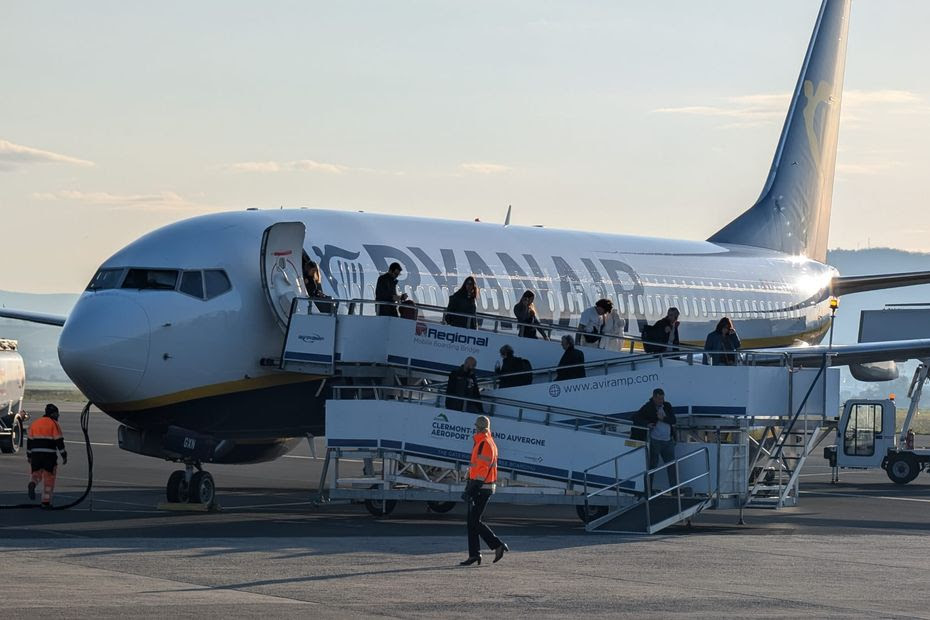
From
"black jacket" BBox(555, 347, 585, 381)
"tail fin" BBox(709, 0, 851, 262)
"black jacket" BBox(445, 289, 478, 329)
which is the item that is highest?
"tail fin" BBox(709, 0, 851, 262)

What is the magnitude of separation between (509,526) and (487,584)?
23.7 ft

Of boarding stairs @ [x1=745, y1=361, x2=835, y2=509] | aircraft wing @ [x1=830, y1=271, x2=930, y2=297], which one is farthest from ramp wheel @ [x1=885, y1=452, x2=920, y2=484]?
boarding stairs @ [x1=745, y1=361, x2=835, y2=509]

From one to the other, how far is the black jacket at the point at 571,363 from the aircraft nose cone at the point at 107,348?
633 centimetres

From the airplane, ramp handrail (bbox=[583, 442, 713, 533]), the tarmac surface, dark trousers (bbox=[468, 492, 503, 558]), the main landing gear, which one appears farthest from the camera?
the main landing gear

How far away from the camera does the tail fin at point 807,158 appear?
42.8m

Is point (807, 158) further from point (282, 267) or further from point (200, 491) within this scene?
point (200, 491)

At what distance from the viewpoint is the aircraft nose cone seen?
75.1 feet

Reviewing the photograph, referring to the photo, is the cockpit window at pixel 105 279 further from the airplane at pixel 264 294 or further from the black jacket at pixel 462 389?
the black jacket at pixel 462 389

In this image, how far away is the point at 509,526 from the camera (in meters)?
23.5

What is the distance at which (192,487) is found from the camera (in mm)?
24562

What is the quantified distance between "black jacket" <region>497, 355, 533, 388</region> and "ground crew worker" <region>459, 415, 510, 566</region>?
19.2 ft

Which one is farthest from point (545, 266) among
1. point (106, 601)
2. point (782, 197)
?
point (106, 601)

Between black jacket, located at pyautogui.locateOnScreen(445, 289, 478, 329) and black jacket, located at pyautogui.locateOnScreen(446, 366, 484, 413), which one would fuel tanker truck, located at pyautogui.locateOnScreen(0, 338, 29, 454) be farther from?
black jacket, located at pyautogui.locateOnScreen(446, 366, 484, 413)

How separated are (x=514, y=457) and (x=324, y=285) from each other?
4.29 m
